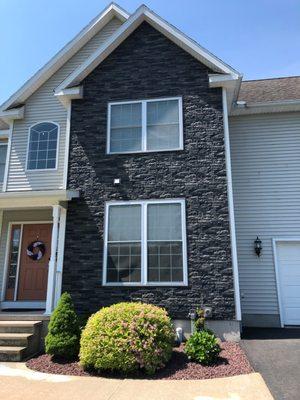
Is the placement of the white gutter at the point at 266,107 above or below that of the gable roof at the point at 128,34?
below

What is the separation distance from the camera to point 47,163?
1113 cm

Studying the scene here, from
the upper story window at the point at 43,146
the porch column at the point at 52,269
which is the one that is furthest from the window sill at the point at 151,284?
the upper story window at the point at 43,146

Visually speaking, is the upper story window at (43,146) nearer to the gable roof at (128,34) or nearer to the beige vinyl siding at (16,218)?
the beige vinyl siding at (16,218)

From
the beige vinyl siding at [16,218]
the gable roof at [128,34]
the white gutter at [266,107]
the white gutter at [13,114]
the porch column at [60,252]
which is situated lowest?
the porch column at [60,252]

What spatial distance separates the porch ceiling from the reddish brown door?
5.12 ft

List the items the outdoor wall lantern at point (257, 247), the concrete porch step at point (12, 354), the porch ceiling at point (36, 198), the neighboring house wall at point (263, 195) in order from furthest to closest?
the outdoor wall lantern at point (257, 247)
the neighboring house wall at point (263, 195)
the porch ceiling at point (36, 198)
the concrete porch step at point (12, 354)

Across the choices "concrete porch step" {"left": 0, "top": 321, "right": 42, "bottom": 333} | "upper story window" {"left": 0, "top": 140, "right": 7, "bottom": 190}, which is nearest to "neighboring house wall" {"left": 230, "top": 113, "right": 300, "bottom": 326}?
"concrete porch step" {"left": 0, "top": 321, "right": 42, "bottom": 333}

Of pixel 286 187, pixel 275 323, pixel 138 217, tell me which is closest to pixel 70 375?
pixel 138 217

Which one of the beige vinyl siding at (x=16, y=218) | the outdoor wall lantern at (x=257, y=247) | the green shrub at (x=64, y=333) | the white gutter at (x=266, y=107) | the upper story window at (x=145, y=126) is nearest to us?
the green shrub at (x=64, y=333)

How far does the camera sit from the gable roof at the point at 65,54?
1177 centimetres

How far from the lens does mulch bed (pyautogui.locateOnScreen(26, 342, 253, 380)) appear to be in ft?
19.9

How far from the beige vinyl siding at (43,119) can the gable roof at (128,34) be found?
1662 millimetres

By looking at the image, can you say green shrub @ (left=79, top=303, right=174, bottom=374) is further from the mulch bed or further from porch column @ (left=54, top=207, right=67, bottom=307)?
porch column @ (left=54, top=207, right=67, bottom=307)

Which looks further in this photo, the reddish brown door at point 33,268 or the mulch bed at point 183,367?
the reddish brown door at point 33,268
